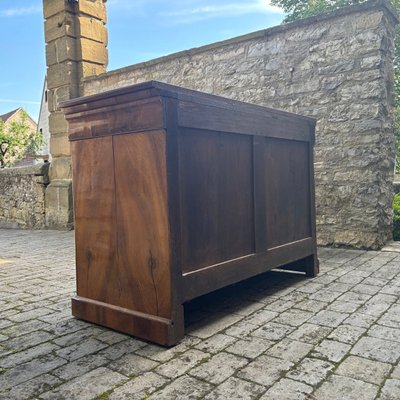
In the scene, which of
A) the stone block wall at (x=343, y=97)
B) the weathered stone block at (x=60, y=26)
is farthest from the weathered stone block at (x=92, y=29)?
the stone block wall at (x=343, y=97)

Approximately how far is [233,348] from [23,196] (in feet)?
23.8

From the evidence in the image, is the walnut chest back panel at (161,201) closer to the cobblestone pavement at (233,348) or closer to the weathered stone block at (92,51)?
the cobblestone pavement at (233,348)

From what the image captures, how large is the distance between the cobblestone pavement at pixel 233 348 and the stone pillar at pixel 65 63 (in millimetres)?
4269

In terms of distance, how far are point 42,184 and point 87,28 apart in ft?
9.86

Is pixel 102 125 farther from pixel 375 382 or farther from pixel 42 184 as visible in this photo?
pixel 42 184

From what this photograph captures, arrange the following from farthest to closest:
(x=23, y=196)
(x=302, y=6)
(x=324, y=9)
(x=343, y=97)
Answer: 1. (x=302, y=6)
2. (x=324, y=9)
3. (x=23, y=196)
4. (x=343, y=97)

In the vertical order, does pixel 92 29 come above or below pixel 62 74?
above

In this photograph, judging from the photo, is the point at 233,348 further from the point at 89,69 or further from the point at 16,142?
the point at 16,142

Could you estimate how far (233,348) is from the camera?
2.11 m

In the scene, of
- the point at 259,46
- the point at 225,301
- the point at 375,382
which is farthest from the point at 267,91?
the point at 375,382

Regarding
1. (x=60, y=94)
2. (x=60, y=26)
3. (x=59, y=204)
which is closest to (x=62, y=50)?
(x=60, y=26)

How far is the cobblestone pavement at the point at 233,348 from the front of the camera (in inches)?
67.4

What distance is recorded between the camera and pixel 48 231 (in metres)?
7.47

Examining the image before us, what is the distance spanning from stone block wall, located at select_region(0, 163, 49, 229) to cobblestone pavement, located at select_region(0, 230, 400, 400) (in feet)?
15.7
